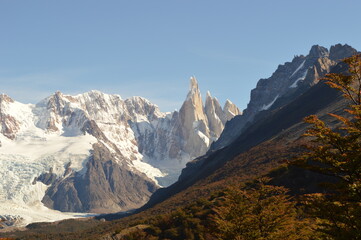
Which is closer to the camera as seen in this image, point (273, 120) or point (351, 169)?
point (351, 169)

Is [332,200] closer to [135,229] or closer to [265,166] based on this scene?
[135,229]

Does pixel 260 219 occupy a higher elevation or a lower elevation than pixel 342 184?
lower

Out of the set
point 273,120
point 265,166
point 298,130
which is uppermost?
point 273,120

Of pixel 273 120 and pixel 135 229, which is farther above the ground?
pixel 273 120

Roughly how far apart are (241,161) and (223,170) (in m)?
8.82

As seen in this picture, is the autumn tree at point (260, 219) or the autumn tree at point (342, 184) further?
the autumn tree at point (260, 219)

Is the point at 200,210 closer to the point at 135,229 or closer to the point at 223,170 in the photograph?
the point at 135,229

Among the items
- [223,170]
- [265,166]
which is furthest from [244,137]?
[265,166]

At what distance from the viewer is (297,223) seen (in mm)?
26891

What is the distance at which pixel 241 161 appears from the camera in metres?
144

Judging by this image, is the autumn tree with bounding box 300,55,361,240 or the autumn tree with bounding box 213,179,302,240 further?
the autumn tree with bounding box 213,179,302,240

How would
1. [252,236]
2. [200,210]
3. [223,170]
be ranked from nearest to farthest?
[252,236]
[200,210]
[223,170]

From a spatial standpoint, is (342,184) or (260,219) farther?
(260,219)

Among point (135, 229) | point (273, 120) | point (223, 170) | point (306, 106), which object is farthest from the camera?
point (273, 120)
